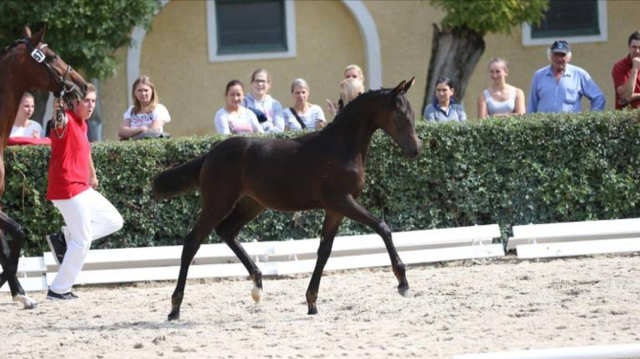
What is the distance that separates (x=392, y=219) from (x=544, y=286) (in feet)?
8.30

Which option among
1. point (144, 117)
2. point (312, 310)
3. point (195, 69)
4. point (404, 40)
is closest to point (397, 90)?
point (312, 310)

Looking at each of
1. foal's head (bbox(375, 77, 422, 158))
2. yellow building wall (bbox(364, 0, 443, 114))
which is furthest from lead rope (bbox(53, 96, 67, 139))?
yellow building wall (bbox(364, 0, 443, 114))

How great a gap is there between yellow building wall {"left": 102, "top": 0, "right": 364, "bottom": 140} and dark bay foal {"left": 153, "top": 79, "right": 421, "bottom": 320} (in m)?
7.85

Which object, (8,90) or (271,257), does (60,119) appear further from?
(271,257)

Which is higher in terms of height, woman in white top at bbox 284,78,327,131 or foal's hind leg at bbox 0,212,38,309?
woman in white top at bbox 284,78,327,131

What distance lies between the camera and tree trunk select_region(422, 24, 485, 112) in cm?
1538

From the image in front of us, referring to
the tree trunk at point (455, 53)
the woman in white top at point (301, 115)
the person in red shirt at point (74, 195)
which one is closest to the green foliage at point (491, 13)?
the tree trunk at point (455, 53)

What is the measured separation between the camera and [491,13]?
14477 millimetres

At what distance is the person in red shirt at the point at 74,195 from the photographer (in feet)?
31.1

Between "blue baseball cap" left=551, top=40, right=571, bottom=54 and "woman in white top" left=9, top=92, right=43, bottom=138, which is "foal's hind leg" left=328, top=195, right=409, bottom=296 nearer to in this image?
"woman in white top" left=9, top=92, right=43, bottom=138

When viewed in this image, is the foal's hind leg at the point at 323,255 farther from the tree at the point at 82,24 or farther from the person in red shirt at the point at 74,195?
the tree at the point at 82,24

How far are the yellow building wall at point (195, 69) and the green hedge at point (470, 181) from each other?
17.2 ft

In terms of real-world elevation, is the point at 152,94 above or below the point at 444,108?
above

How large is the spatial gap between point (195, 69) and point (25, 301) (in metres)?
7.57
